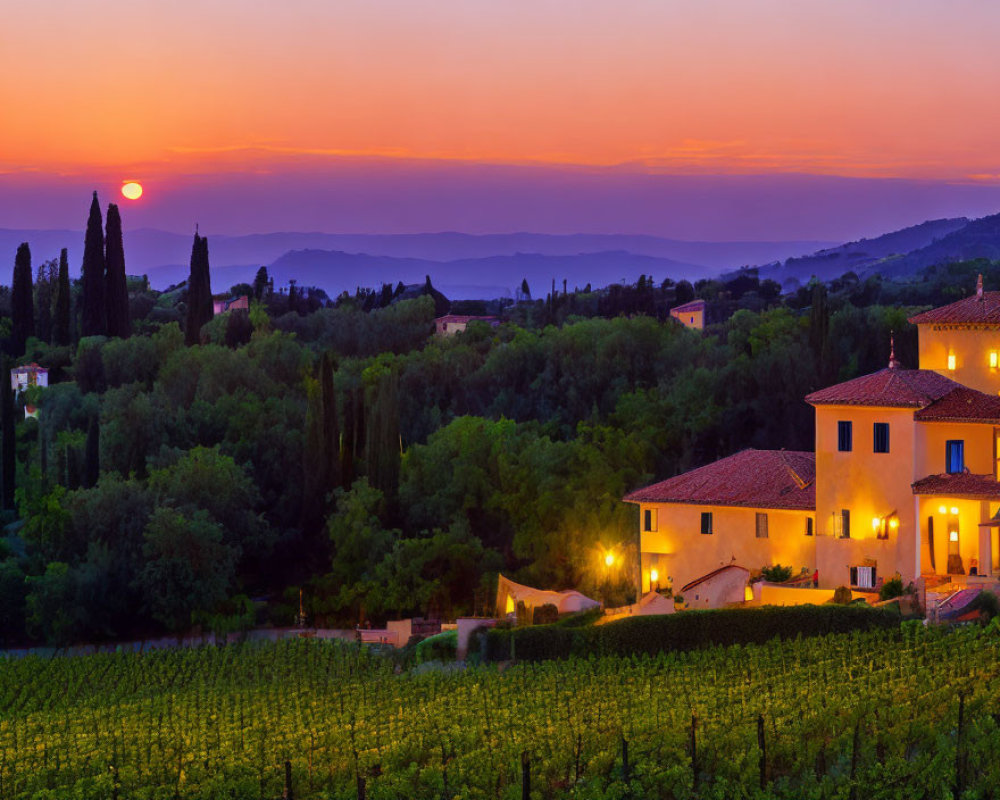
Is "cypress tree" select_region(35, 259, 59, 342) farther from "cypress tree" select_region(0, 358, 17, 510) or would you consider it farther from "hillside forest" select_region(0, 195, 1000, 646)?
"cypress tree" select_region(0, 358, 17, 510)

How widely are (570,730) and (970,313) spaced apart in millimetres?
19854

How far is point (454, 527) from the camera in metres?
47.5

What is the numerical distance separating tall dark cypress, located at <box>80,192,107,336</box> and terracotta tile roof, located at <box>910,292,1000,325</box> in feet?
128

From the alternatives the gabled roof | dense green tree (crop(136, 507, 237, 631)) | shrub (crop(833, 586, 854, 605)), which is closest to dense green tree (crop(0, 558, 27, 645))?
dense green tree (crop(136, 507, 237, 631))

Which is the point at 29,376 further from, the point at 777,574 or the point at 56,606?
the point at 777,574

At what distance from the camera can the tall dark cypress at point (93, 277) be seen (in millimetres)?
68500

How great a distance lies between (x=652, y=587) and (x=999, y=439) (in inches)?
341

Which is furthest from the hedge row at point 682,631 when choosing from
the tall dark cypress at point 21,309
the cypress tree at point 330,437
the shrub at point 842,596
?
the tall dark cypress at point 21,309

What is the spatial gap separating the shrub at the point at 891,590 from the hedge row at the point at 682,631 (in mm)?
1755

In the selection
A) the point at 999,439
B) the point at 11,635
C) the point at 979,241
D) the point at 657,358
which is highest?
the point at 979,241

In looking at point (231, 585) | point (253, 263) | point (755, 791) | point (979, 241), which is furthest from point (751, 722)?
point (253, 263)

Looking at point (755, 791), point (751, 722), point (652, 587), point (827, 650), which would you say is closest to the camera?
point (755, 791)

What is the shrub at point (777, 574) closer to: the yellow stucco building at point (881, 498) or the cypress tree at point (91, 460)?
the yellow stucco building at point (881, 498)

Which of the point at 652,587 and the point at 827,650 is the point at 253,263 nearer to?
the point at 652,587
